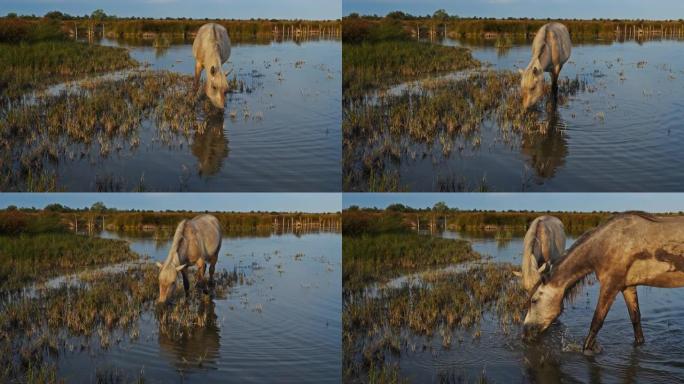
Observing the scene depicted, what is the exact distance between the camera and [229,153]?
11023 millimetres

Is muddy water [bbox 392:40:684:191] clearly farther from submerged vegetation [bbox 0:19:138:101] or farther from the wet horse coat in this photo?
submerged vegetation [bbox 0:19:138:101]

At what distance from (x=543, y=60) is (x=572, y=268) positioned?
23.9 feet

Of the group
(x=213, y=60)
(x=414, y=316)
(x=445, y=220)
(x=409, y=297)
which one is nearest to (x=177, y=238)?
(x=409, y=297)

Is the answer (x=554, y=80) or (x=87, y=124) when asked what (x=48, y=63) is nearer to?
(x=87, y=124)

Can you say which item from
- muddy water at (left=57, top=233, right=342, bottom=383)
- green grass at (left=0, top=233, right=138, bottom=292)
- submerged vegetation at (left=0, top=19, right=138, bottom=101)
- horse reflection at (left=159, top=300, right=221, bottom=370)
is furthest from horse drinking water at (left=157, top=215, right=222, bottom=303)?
submerged vegetation at (left=0, top=19, right=138, bottom=101)

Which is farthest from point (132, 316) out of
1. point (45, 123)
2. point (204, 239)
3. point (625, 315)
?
point (625, 315)

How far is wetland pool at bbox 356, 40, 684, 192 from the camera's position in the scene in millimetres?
9547

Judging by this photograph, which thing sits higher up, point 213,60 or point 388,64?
point 388,64

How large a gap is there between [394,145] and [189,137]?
378 centimetres

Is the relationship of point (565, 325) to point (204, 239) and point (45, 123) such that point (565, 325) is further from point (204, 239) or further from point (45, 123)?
point (45, 123)

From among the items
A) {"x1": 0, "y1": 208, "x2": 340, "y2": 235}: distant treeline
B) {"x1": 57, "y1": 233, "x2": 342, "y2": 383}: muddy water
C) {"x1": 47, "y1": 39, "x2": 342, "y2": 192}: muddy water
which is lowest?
{"x1": 0, "y1": 208, "x2": 340, "y2": 235}: distant treeline

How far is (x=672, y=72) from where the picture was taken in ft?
62.7

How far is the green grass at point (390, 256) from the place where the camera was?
40.3ft

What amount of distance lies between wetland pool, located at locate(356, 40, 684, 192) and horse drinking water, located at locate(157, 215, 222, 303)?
3.68m
